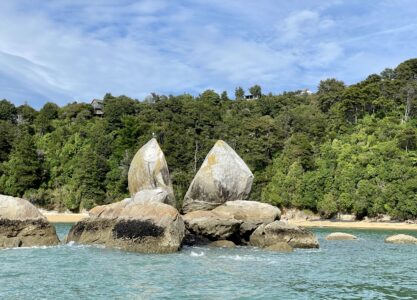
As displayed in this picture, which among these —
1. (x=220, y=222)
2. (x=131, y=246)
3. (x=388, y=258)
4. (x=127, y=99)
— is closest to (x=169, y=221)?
(x=131, y=246)

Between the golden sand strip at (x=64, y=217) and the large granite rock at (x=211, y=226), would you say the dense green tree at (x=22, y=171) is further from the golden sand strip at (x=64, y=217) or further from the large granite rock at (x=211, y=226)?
the large granite rock at (x=211, y=226)

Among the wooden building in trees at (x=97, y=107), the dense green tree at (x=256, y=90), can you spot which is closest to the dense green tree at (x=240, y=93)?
the dense green tree at (x=256, y=90)

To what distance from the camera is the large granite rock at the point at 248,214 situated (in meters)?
24.8

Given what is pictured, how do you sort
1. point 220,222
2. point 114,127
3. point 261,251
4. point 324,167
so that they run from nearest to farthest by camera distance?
1. point 261,251
2. point 220,222
3. point 324,167
4. point 114,127

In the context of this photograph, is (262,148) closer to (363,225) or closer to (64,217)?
(363,225)

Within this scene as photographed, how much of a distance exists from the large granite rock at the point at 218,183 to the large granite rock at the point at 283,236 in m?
3.33

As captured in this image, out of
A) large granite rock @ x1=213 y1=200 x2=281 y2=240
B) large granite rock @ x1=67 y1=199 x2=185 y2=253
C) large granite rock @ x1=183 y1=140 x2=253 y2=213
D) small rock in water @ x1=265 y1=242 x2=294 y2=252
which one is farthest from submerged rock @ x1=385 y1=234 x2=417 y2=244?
large granite rock @ x1=67 y1=199 x2=185 y2=253

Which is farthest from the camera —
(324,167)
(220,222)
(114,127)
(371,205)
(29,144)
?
(114,127)

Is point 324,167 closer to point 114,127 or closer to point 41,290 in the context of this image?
point 114,127

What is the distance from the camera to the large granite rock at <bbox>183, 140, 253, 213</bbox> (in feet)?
86.3

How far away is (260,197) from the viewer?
63312 millimetres

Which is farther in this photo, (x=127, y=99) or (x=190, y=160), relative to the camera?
(x=127, y=99)

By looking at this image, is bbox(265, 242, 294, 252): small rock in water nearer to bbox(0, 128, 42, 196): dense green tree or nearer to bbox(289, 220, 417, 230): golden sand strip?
bbox(289, 220, 417, 230): golden sand strip

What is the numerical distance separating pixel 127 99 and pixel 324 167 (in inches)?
1627
